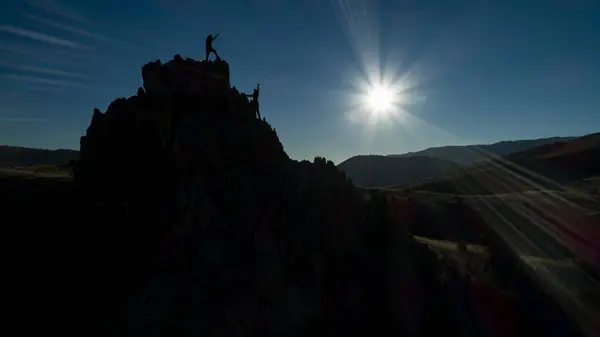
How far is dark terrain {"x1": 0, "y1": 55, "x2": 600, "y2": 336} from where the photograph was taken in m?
18.6

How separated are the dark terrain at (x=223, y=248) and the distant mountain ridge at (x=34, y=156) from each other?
169m

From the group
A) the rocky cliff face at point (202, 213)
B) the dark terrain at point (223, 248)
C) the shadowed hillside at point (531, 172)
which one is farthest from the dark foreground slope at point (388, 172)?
the rocky cliff face at point (202, 213)

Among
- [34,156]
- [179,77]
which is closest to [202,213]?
[179,77]

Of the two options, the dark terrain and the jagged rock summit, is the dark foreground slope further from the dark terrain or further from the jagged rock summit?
the jagged rock summit

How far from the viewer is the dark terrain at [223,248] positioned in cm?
1864

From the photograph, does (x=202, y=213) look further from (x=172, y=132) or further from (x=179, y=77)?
(x=179, y=77)

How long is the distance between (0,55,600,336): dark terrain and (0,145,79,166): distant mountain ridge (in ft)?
554

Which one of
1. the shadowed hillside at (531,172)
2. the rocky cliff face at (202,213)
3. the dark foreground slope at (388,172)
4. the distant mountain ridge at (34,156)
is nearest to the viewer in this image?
the rocky cliff face at (202,213)

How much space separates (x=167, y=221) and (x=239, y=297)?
4.80 metres

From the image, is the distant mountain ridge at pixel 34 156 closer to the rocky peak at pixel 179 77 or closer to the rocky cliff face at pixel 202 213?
the rocky peak at pixel 179 77

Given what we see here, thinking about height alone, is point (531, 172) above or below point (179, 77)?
below

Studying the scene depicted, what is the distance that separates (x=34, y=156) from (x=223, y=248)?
19683 cm

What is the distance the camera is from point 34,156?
184 metres

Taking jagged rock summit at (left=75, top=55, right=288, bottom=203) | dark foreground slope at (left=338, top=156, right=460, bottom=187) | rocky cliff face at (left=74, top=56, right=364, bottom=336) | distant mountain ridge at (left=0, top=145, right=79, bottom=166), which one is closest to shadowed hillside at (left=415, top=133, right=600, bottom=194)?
dark foreground slope at (left=338, top=156, right=460, bottom=187)
